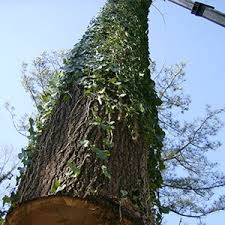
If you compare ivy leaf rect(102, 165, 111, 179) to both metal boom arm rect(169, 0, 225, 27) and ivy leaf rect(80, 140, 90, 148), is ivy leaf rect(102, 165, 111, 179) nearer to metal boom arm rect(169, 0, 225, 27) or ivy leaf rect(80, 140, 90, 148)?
ivy leaf rect(80, 140, 90, 148)

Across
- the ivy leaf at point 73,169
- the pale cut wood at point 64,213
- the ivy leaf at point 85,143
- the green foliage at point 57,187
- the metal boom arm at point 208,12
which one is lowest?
the pale cut wood at point 64,213

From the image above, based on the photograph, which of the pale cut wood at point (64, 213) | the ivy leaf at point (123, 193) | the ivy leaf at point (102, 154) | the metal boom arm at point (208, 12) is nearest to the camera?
the pale cut wood at point (64, 213)

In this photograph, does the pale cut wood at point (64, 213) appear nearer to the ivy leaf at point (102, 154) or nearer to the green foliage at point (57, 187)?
the green foliage at point (57, 187)

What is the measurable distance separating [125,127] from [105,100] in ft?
0.84

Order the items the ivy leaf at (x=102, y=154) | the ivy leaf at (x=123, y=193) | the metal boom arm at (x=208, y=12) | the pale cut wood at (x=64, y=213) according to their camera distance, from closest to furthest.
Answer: the pale cut wood at (x=64, y=213), the ivy leaf at (x=123, y=193), the ivy leaf at (x=102, y=154), the metal boom arm at (x=208, y=12)

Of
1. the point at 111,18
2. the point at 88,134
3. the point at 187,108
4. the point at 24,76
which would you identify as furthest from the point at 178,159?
the point at 88,134

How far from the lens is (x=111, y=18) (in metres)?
4.45

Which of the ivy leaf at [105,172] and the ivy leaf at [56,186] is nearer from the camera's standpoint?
the ivy leaf at [56,186]

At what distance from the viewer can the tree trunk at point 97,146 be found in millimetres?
2197

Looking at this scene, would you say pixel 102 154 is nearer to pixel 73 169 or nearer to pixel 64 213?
pixel 73 169

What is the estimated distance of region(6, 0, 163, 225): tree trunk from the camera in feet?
7.21

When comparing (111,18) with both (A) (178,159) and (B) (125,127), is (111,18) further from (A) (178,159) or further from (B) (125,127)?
(A) (178,159)

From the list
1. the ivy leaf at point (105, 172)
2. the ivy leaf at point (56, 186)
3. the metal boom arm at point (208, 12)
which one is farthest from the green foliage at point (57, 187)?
the metal boom arm at point (208, 12)

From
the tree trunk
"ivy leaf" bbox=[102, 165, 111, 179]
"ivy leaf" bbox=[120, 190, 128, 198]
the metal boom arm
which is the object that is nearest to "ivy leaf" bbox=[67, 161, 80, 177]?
the tree trunk
